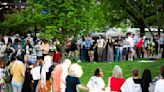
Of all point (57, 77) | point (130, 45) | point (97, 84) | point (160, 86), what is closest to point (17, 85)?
point (57, 77)

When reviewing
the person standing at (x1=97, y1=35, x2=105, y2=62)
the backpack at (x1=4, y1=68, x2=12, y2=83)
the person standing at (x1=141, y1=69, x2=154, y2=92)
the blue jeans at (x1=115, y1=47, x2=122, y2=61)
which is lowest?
the blue jeans at (x1=115, y1=47, x2=122, y2=61)

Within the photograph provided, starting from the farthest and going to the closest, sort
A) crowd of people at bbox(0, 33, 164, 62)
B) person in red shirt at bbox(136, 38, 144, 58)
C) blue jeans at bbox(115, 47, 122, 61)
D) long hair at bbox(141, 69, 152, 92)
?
person in red shirt at bbox(136, 38, 144, 58)
blue jeans at bbox(115, 47, 122, 61)
crowd of people at bbox(0, 33, 164, 62)
long hair at bbox(141, 69, 152, 92)

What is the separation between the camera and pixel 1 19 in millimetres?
58062

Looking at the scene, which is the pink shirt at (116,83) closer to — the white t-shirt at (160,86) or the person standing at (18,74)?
the white t-shirt at (160,86)

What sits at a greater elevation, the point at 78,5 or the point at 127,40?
the point at 78,5

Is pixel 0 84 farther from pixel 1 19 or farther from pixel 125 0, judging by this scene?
pixel 1 19

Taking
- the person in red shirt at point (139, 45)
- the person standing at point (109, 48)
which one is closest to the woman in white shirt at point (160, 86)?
the person standing at point (109, 48)

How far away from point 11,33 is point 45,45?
94.2 ft

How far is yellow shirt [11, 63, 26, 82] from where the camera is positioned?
626 inches

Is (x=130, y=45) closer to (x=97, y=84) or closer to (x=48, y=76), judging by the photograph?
(x=48, y=76)

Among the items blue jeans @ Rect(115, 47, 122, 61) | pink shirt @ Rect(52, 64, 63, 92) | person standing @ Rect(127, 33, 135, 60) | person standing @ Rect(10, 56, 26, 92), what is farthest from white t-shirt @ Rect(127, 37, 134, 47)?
pink shirt @ Rect(52, 64, 63, 92)

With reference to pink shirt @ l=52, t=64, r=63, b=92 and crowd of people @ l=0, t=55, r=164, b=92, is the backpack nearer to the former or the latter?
crowd of people @ l=0, t=55, r=164, b=92

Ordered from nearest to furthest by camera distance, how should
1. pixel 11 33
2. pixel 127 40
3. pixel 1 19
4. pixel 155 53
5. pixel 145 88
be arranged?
1. pixel 145 88
2. pixel 127 40
3. pixel 155 53
4. pixel 11 33
5. pixel 1 19

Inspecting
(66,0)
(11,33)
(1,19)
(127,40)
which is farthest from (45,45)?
(1,19)
